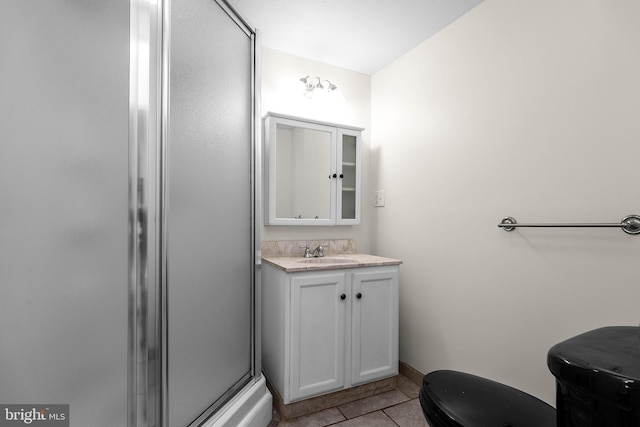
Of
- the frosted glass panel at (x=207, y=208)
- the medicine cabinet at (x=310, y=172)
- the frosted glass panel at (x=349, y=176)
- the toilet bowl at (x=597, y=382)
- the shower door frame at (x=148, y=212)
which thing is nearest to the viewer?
the toilet bowl at (x=597, y=382)

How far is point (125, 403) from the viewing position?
0.90 m

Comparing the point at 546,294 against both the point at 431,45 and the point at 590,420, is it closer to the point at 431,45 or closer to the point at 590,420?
the point at 590,420

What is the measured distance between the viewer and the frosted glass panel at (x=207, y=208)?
1.05 m

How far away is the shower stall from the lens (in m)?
0.74

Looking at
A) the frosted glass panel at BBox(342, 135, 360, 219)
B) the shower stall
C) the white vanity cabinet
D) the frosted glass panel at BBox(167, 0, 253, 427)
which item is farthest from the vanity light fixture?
the white vanity cabinet

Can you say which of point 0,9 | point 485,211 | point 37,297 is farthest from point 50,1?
point 485,211

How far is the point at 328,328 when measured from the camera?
1713 millimetres

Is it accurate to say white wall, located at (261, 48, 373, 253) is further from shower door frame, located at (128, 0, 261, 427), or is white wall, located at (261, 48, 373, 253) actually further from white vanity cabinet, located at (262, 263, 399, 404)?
shower door frame, located at (128, 0, 261, 427)

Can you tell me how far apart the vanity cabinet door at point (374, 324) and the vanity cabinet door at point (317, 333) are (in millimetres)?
87

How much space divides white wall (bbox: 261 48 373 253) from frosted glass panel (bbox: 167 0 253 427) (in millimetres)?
656

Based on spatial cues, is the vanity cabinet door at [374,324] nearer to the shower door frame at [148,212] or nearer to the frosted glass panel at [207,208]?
the frosted glass panel at [207,208]

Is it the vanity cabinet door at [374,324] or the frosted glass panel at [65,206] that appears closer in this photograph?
the frosted glass panel at [65,206]

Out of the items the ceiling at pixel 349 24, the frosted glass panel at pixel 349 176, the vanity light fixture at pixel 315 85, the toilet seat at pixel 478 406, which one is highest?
the ceiling at pixel 349 24

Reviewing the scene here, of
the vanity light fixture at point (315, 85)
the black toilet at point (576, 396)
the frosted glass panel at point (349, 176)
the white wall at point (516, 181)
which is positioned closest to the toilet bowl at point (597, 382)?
the black toilet at point (576, 396)
